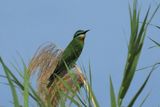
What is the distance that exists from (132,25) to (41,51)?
824mm

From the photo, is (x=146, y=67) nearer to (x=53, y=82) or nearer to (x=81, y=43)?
(x=53, y=82)

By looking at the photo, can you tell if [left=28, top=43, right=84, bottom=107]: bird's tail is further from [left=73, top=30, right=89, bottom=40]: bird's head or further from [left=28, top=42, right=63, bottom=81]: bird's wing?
[left=73, top=30, right=89, bottom=40]: bird's head

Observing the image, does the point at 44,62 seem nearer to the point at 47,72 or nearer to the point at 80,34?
the point at 47,72

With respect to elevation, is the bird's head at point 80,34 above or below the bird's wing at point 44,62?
above

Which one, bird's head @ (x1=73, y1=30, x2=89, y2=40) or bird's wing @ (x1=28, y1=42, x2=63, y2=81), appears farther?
bird's head @ (x1=73, y1=30, x2=89, y2=40)

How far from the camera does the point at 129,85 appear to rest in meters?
2.44

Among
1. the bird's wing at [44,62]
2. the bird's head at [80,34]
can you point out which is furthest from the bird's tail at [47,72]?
the bird's head at [80,34]

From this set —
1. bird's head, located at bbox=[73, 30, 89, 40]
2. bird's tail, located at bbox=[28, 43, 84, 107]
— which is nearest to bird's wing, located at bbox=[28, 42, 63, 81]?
bird's tail, located at bbox=[28, 43, 84, 107]

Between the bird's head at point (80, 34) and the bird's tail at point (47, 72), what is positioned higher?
the bird's head at point (80, 34)

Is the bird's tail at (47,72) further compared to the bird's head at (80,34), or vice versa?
the bird's head at (80,34)

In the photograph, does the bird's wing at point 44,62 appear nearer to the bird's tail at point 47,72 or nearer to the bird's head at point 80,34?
the bird's tail at point 47,72

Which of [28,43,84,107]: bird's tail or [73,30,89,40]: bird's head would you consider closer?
[28,43,84,107]: bird's tail

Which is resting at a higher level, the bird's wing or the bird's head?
the bird's head

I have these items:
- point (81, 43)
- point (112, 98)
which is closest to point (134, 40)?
point (112, 98)
